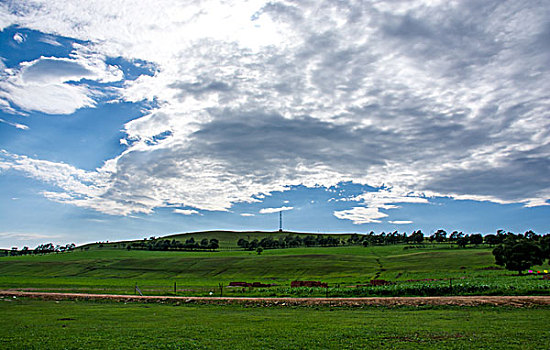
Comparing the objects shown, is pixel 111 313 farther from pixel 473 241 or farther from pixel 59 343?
pixel 473 241

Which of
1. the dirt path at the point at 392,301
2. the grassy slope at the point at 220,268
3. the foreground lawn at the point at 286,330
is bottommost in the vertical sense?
the grassy slope at the point at 220,268

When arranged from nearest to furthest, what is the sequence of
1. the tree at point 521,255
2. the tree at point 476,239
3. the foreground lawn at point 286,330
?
the foreground lawn at point 286,330, the tree at point 521,255, the tree at point 476,239

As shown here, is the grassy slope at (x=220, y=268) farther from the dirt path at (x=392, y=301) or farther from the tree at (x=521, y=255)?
the dirt path at (x=392, y=301)

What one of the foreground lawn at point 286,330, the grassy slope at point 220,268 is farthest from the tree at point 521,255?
the foreground lawn at point 286,330

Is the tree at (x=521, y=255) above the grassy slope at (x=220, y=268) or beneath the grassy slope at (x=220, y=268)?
above

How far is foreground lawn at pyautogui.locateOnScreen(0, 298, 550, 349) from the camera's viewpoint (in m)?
19.3

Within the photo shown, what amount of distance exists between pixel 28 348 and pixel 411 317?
24.2 m

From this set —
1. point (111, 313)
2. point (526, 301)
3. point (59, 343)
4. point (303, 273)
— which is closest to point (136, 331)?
point (59, 343)

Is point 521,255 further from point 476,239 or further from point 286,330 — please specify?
point 476,239

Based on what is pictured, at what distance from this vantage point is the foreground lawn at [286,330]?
1933 centimetres

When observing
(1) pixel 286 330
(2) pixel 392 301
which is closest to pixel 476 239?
(2) pixel 392 301

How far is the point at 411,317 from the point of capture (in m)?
29.1

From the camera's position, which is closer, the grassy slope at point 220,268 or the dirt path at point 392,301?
the dirt path at point 392,301

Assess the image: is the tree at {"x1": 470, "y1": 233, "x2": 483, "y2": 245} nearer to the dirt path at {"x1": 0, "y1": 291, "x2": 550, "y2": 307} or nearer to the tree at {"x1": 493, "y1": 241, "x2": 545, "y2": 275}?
the tree at {"x1": 493, "y1": 241, "x2": 545, "y2": 275}
